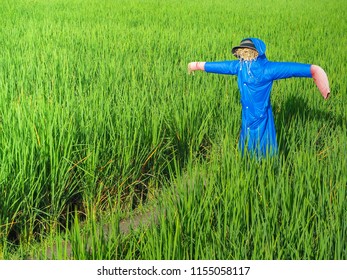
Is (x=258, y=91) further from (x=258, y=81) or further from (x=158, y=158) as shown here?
(x=158, y=158)

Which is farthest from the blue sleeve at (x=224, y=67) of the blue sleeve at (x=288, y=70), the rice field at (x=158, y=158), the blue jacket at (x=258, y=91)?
the rice field at (x=158, y=158)

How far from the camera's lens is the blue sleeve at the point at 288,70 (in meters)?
2.59

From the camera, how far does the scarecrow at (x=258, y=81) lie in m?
2.59

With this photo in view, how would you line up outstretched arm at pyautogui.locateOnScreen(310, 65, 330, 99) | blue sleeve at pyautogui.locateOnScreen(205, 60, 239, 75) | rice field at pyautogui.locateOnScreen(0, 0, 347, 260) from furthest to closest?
blue sleeve at pyautogui.locateOnScreen(205, 60, 239, 75), outstretched arm at pyautogui.locateOnScreen(310, 65, 330, 99), rice field at pyautogui.locateOnScreen(0, 0, 347, 260)

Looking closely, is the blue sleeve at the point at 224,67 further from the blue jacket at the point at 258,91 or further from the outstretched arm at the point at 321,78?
the outstretched arm at the point at 321,78

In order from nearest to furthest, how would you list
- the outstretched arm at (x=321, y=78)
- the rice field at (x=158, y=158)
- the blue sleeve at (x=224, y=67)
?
the rice field at (x=158, y=158) < the outstretched arm at (x=321, y=78) < the blue sleeve at (x=224, y=67)

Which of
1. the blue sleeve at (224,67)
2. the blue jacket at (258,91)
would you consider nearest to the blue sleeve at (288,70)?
the blue jacket at (258,91)

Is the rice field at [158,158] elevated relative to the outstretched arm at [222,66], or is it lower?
lower

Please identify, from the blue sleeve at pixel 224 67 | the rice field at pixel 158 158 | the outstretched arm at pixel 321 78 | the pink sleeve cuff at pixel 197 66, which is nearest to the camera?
the rice field at pixel 158 158

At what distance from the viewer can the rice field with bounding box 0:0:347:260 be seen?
6.24ft

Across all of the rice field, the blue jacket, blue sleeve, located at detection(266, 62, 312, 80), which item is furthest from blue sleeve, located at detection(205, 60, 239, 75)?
the rice field

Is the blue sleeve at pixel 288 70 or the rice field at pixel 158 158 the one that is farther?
the blue sleeve at pixel 288 70

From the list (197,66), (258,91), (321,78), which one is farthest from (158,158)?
(321,78)

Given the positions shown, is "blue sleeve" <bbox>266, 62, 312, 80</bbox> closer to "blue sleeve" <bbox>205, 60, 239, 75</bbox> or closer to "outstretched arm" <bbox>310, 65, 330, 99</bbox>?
"outstretched arm" <bbox>310, 65, 330, 99</bbox>
